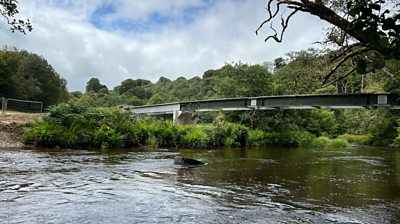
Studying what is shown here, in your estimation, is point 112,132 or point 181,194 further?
point 112,132

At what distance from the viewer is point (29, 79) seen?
44.4m

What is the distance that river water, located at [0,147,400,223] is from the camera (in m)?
7.34

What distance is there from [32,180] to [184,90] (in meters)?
90.5

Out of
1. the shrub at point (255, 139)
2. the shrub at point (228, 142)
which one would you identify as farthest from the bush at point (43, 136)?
the shrub at point (255, 139)

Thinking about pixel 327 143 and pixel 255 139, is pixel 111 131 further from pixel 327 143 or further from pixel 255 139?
pixel 327 143

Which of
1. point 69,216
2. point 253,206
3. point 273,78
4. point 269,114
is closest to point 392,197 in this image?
point 253,206

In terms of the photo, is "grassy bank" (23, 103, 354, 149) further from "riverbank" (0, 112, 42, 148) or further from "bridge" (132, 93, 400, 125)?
"bridge" (132, 93, 400, 125)

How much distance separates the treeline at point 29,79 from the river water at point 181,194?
2904 cm

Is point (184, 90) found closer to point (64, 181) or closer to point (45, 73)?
point (45, 73)

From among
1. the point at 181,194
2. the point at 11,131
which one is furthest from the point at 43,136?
the point at 181,194

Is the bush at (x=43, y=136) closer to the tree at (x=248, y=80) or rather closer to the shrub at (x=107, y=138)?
the shrub at (x=107, y=138)

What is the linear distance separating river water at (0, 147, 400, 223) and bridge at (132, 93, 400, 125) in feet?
32.5

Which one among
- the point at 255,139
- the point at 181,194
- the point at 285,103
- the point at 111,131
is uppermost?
the point at 285,103

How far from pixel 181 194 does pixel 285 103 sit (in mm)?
25478
